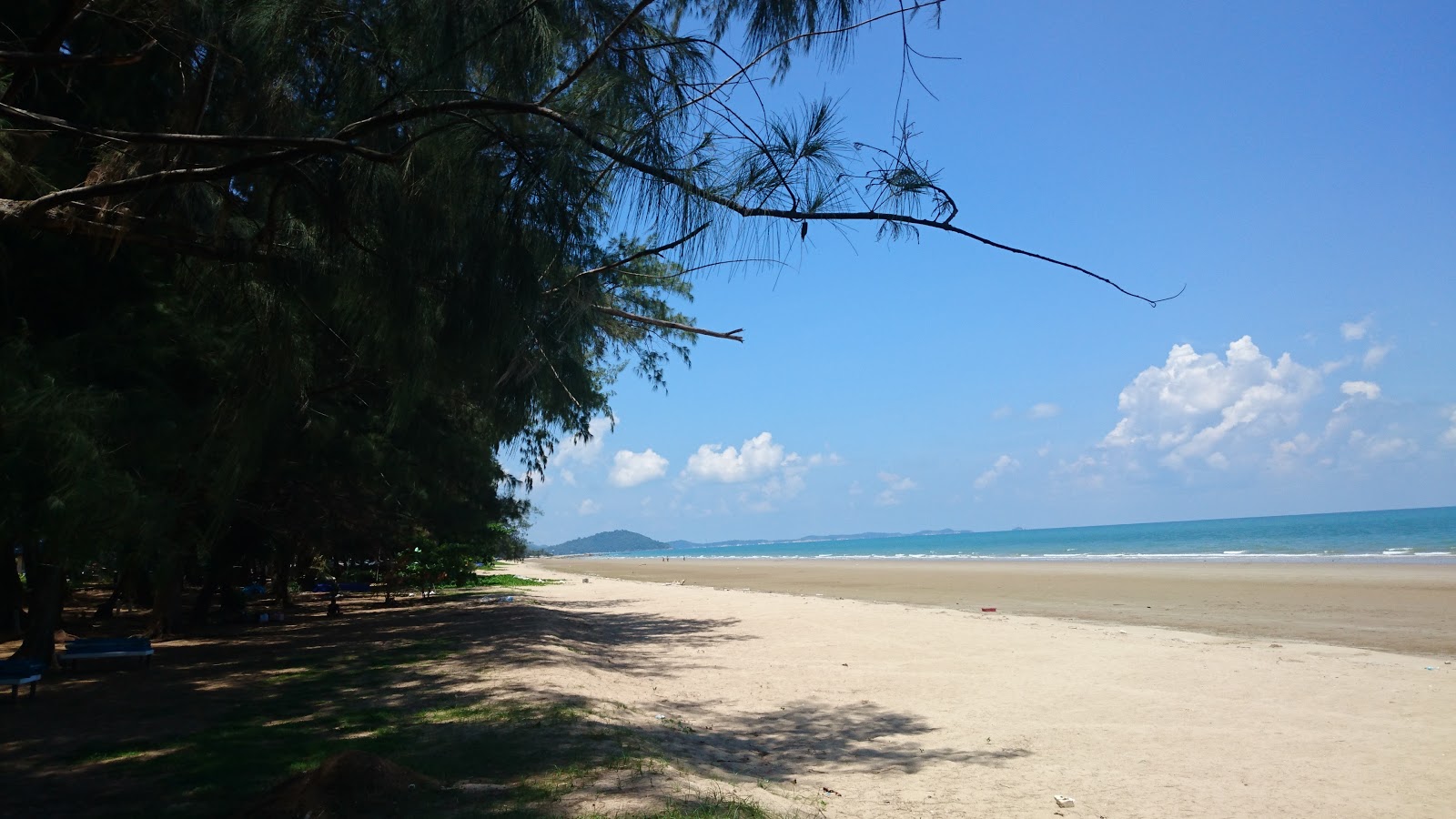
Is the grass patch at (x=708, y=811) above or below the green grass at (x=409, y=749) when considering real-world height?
below

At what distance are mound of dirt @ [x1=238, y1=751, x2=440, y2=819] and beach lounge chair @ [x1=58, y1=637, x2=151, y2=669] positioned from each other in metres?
6.25

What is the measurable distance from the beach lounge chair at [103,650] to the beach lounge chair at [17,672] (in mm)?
1482

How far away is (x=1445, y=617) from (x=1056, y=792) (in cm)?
1281

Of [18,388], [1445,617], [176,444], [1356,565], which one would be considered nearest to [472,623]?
[176,444]

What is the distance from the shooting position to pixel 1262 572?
27062mm

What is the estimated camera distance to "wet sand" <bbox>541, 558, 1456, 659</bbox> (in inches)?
521

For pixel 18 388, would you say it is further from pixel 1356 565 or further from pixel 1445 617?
pixel 1356 565

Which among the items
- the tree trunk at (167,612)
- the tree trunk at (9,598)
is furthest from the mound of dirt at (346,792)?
the tree trunk at (9,598)

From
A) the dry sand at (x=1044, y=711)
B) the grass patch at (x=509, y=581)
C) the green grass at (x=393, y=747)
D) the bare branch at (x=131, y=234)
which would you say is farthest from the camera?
the grass patch at (x=509, y=581)

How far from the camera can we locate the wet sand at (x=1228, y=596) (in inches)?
521

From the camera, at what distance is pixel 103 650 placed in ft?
29.7

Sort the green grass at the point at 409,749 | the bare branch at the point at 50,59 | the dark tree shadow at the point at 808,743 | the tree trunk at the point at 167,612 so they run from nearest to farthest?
the bare branch at the point at 50,59, the green grass at the point at 409,749, the dark tree shadow at the point at 808,743, the tree trunk at the point at 167,612

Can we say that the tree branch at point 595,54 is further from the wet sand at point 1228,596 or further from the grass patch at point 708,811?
the wet sand at point 1228,596

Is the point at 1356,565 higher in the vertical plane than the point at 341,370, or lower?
lower
